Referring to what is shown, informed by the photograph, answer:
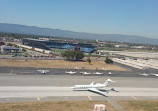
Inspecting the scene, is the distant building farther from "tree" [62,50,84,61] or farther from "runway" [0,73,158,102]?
"runway" [0,73,158,102]

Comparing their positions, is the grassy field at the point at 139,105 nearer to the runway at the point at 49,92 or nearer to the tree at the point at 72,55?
the runway at the point at 49,92

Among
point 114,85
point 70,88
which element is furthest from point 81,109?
point 114,85

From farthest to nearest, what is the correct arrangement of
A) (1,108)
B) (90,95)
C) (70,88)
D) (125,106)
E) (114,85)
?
(114,85) → (70,88) → (90,95) → (125,106) → (1,108)

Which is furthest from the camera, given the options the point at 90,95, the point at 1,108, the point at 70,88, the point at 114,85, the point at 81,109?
the point at 114,85

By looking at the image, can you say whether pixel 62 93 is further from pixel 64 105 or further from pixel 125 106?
pixel 125 106

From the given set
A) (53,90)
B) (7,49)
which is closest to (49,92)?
(53,90)

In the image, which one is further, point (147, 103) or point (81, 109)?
point (147, 103)

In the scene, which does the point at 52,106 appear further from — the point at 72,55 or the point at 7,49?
the point at 7,49
